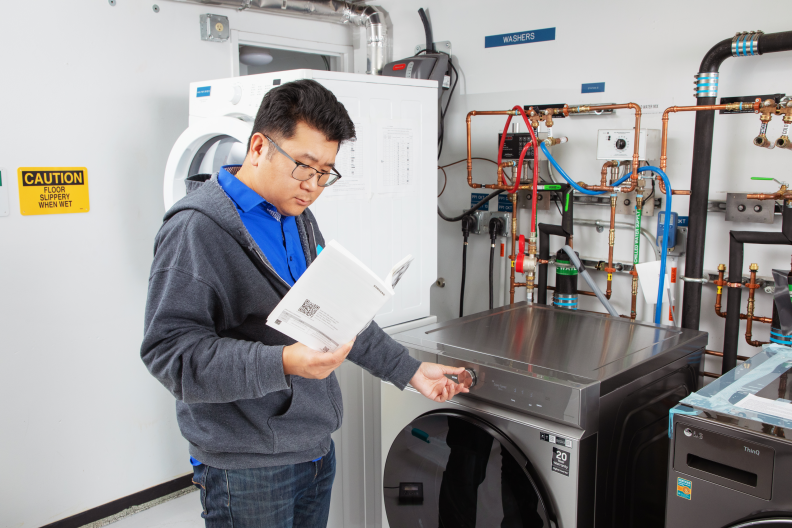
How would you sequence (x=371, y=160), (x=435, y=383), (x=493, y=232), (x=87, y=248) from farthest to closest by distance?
(x=493, y=232) → (x=87, y=248) → (x=371, y=160) → (x=435, y=383)

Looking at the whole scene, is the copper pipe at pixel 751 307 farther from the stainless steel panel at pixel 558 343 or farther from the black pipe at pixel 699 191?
the stainless steel panel at pixel 558 343

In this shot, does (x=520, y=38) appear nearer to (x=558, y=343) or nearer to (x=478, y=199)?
(x=478, y=199)

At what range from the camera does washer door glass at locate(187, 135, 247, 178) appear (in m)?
2.12

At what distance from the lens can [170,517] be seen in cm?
241

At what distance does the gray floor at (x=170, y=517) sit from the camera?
2.36 m

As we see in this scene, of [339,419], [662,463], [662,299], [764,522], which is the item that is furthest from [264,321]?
[662,299]

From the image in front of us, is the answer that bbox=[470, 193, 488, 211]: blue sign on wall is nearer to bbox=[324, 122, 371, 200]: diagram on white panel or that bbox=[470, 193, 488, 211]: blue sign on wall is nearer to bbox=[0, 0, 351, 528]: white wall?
bbox=[324, 122, 371, 200]: diagram on white panel

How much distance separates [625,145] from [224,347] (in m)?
1.57

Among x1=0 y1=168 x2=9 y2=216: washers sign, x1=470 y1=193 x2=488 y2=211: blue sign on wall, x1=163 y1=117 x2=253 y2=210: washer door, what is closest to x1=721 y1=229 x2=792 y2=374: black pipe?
x1=470 y1=193 x2=488 y2=211: blue sign on wall

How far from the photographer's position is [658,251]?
6.81 ft

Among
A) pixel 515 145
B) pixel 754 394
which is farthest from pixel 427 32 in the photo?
pixel 754 394

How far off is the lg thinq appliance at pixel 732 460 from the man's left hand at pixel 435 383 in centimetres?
50

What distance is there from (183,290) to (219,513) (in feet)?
1.66

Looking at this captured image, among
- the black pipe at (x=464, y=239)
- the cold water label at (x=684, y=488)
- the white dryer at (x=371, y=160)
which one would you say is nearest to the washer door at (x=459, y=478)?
the cold water label at (x=684, y=488)
